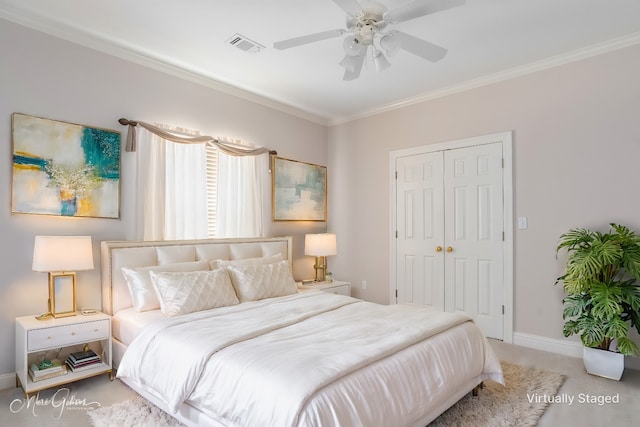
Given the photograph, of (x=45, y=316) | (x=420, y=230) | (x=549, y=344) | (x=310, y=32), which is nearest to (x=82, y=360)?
(x=45, y=316)

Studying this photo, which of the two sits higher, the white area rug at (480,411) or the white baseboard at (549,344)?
the white baseboard at (549,344)

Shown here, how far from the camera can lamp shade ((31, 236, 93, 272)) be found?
2.56 meters

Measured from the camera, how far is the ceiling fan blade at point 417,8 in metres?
2.02

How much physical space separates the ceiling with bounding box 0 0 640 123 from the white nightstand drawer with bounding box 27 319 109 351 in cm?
231

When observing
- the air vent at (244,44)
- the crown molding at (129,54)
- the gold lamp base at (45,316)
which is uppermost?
the air vent at (244,44)

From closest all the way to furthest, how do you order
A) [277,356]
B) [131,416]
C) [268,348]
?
1. [277,356]
2. [268,348]
3. [131,416]

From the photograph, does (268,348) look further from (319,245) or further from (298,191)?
(298,191)

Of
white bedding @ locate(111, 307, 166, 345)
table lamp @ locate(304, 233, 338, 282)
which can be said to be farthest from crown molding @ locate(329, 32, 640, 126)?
white bedding @ locate(111, 307, 166, 345)

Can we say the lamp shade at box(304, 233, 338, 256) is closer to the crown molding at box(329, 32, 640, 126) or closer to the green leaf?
the crown molding at box(329, 32, 640, 126)

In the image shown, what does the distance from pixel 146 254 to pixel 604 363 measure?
3.95 metres

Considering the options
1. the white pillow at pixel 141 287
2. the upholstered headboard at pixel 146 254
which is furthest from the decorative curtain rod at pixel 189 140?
the white pillow at pixel 141 287

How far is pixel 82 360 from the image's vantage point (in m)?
2.70

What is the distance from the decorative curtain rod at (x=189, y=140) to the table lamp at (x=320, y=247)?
1.23 metres

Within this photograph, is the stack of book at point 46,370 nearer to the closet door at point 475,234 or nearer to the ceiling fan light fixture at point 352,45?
the ceiling fan light fixture at point 352,45
